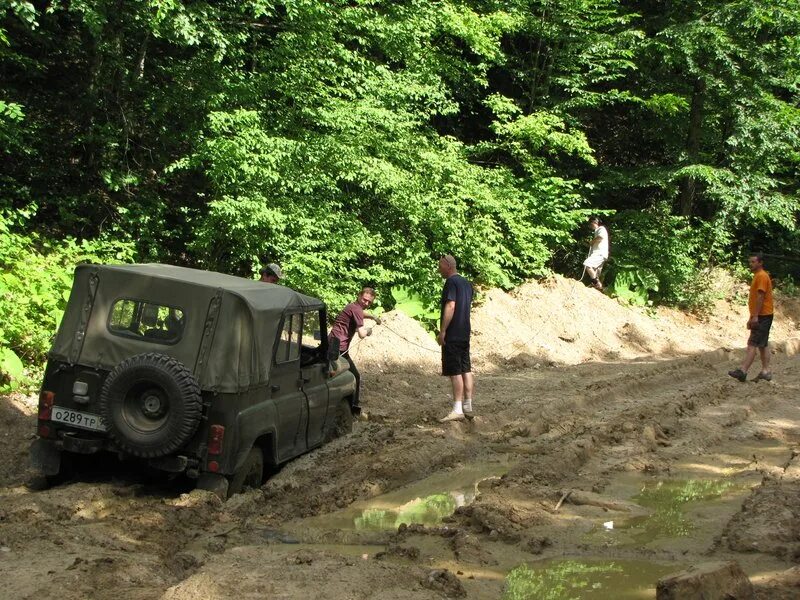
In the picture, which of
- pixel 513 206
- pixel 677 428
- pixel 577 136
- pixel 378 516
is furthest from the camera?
pixel 577 136

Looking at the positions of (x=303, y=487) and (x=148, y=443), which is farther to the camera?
(x=303, y=487)

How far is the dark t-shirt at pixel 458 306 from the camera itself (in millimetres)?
10555

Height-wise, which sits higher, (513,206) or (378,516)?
(513,206)

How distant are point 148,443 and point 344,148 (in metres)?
10.2

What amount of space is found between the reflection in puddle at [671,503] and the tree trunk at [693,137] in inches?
690

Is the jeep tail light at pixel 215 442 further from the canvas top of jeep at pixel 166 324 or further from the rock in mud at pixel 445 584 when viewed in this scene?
the rock in mud at pixel 445 584

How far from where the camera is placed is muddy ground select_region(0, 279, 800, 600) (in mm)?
5137

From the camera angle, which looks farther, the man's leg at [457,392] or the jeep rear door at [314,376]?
the man's leg at [457,392]

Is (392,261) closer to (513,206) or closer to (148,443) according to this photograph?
(513,206)

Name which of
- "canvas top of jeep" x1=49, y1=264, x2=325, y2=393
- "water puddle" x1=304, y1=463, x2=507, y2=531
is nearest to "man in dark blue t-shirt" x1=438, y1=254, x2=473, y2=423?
"water puddle" x1=304, y1=463, x2=507, y2=531

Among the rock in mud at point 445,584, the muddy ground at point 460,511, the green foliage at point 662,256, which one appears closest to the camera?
the rock in mud at point 445,584

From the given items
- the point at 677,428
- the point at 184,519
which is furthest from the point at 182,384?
the point at 677,428

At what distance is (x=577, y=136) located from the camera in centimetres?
2261

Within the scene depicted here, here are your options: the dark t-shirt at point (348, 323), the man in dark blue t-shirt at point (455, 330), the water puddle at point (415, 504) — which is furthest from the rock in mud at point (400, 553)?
the dark t-shirt at point (348, 323)
